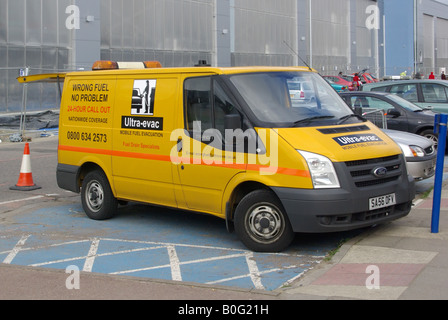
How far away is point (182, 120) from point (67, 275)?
2379 mm

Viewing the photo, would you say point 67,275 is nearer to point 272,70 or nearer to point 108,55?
point 272,70

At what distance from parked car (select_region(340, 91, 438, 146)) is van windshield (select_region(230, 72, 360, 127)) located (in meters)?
6.16

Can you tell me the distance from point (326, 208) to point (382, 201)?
78 cm

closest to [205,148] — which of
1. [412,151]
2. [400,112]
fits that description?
A: [412,151]

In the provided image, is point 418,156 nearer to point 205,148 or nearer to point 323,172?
point 323,172

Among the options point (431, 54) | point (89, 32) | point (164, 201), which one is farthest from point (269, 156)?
point (431, 54)

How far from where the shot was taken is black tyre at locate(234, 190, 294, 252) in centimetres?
717

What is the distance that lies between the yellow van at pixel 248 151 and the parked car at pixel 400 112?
6.41m

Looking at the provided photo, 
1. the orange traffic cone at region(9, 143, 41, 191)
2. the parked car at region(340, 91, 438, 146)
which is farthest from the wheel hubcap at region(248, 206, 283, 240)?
the parked car at region(340, 91, 438, 146)

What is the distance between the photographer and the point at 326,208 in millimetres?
6875

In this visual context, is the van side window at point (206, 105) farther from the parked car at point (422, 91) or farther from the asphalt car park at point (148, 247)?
the parked car at point (422, 91)

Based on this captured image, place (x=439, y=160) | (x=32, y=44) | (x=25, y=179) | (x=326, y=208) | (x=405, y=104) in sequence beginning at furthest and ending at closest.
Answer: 1. (x=32, y=44)
2. (x=405, y=104)
3. (x=25, y=179)
4. (x=439, y=160)
5. (x=326, y=208)

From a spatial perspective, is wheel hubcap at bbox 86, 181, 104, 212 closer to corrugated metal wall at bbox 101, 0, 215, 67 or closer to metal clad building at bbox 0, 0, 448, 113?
metal clad building at bbox 0, 0, 448, 113

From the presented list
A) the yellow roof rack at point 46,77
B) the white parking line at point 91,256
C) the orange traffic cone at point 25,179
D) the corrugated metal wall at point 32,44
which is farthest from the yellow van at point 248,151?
the corrugated metal wall at point 32,44
